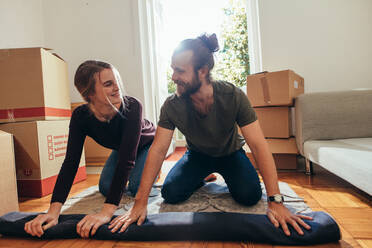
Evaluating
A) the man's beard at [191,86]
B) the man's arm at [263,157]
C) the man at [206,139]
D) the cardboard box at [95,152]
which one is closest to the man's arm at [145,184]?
the man at [206,139]

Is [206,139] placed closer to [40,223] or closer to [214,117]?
[214,117]

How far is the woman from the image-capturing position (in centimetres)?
A: 86

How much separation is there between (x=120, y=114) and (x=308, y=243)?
34.4 inches

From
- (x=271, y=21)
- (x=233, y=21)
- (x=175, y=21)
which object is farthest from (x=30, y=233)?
(x=233, y=21)

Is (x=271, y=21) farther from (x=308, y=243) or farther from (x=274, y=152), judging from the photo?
(x=308, y=243)

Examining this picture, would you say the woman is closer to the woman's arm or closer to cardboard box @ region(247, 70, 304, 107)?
the woman's arm

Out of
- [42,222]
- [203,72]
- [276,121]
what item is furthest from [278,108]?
[42,222]

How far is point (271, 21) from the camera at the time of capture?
7.07 ft

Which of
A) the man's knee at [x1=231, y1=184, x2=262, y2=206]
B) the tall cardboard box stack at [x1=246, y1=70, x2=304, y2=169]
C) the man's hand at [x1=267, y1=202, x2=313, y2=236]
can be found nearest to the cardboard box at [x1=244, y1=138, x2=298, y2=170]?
the tall cardboard box stack at [x1=246, y1=70, x2=304, y2=169]

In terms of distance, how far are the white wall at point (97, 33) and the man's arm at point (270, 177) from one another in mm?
1791

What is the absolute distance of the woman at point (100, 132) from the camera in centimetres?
86

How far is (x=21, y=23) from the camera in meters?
2.19

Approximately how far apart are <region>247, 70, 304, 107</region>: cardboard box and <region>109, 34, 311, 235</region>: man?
729mm

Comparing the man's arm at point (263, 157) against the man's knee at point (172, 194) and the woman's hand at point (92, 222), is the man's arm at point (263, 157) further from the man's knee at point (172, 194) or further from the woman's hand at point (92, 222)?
the woman's hand at point (92, 222)
